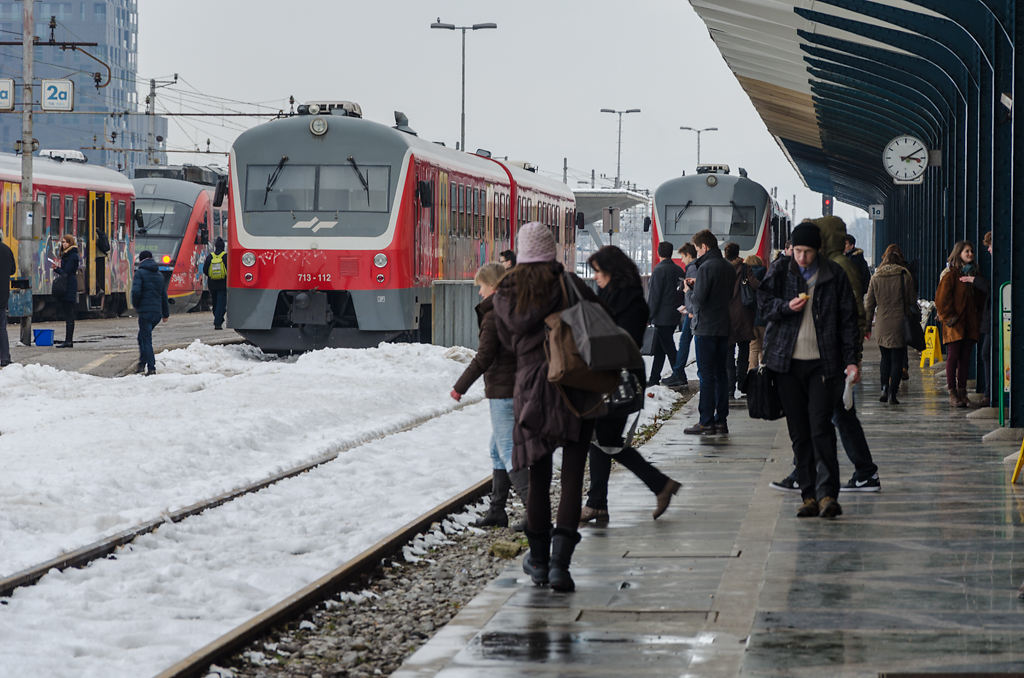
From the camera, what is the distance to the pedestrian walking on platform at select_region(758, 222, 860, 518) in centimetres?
939

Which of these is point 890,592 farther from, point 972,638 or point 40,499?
point 40,499

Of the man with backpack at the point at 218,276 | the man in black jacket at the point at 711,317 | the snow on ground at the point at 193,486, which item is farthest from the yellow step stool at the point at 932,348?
the man with backpack at the point at 218,276

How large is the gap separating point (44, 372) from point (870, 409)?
9693 millimetres

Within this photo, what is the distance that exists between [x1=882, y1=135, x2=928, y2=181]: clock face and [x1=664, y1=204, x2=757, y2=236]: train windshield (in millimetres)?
9997

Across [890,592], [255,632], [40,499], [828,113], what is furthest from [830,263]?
[828,113]

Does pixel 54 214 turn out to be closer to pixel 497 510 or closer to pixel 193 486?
pixel 193 486

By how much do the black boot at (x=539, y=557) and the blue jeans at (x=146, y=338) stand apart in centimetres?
1383

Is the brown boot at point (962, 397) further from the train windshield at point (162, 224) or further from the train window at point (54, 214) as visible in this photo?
the train windshield at point (162, 224)

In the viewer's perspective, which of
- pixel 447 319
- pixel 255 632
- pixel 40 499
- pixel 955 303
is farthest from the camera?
pixel 447 319

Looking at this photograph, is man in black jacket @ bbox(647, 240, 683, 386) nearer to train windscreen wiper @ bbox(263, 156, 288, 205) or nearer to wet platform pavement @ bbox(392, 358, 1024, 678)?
train windscreen wiper @ bbox(263, 156, 288, 205)

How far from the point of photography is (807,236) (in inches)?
374

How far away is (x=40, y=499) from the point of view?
33.4ft

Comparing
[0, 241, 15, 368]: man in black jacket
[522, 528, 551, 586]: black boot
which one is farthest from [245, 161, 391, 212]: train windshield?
[522, 528, 551, 586]: black boot

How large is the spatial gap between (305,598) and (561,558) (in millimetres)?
1181
